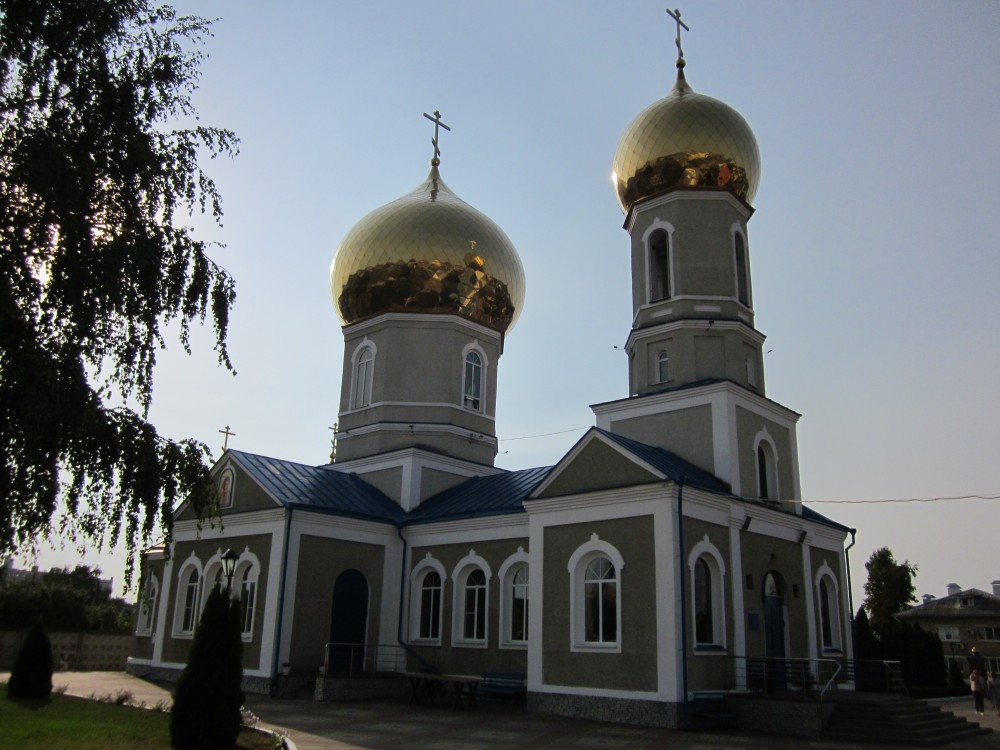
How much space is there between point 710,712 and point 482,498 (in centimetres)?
785

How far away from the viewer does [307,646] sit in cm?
1853

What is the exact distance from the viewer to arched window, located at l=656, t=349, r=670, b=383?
1827cm

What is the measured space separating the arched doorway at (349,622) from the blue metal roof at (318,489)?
151 centimetres

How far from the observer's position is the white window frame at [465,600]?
61.3 ft

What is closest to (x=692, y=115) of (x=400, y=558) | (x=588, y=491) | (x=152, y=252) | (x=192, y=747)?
(x=588, y=491)

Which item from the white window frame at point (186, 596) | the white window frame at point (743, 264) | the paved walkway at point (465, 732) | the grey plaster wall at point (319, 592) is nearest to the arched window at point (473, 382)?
the grey plaster wall at point (319, 592)

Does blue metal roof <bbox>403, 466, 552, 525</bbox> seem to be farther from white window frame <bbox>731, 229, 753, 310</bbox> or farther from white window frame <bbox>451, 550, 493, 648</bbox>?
white window frame <bbox>731, 229, 753, 310</bbox>

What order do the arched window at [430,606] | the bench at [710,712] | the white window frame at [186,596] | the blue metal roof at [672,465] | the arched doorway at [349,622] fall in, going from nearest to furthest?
the bench at [710,712]
the blue metal roof at [672,465]
the arched doorway at [349,622]
the arched window at [430,606]
the white window frame at [186,596]

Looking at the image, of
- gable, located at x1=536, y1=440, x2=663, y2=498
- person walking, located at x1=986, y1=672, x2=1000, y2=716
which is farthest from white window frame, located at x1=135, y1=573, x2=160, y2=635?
person walking, located at x1=986, y1=672, x2=1000, y2=716

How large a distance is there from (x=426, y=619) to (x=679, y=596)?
7670 mm

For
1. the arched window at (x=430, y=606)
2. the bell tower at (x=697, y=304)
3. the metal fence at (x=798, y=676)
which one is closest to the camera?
the metal fence at (x=798, y=676)

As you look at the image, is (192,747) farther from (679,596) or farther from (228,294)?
(679,596)

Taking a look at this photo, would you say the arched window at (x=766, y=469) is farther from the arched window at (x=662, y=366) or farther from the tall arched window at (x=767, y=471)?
the arched window at (x=662, y=366)

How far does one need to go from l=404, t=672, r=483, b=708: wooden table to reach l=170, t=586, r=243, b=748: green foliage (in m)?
6.12
